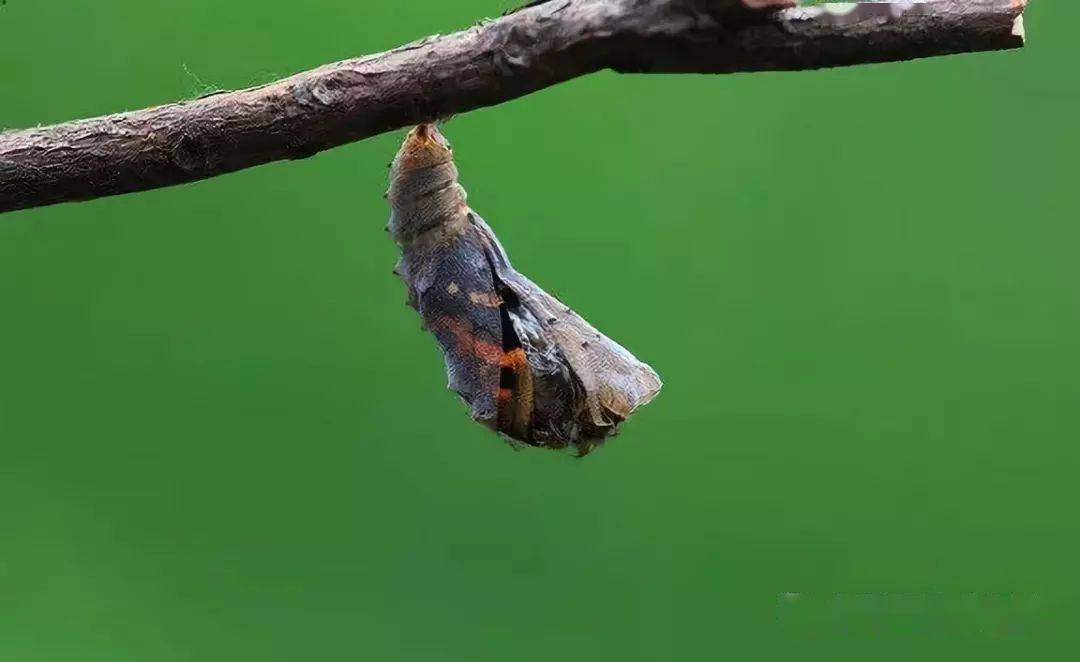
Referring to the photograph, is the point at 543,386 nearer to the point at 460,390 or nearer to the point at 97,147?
the point at 460,390

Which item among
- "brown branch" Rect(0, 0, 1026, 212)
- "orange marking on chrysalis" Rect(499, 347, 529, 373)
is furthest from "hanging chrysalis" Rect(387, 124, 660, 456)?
"brown branch" Rect(0, 0, 1026, 212)

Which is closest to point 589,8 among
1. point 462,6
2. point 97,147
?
point 97,147

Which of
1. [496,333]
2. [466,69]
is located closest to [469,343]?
[496,333]

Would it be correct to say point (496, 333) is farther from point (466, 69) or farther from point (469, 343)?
point (466, 69)

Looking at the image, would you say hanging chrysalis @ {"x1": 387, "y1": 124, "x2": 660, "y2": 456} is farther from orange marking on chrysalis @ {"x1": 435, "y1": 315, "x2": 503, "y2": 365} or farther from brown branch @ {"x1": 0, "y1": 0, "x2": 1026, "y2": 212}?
brown branch @ {"x1": 0, "y1": 0, "x2": 1026, "y2": 212}

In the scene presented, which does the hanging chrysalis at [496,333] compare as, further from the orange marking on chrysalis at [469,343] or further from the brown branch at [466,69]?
the brown branch at [466,69]

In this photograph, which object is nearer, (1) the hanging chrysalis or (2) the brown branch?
(2) the brown branch

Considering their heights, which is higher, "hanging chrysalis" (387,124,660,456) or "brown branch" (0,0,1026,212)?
"brown branch" (0,0,1026,212)
